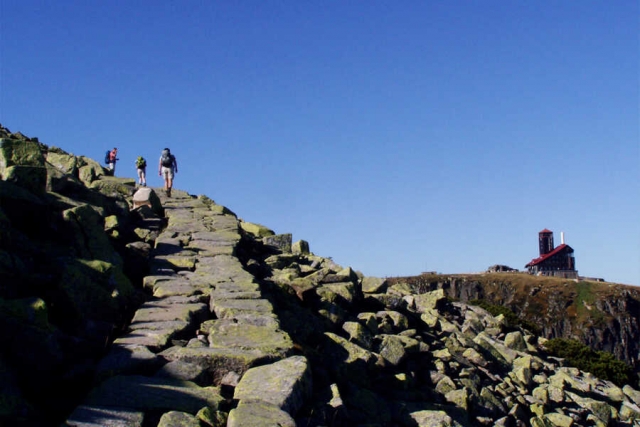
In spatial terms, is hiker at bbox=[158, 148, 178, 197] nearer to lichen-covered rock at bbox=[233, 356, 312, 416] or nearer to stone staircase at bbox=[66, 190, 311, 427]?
stone staircase at bbox=[66, 190, 311, 427]

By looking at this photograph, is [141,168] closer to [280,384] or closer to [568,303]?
[280,384]

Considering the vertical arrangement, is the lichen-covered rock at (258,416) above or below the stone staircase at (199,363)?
below

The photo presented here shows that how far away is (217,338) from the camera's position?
776cm

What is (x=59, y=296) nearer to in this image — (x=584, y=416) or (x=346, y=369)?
(x=346, y=369)

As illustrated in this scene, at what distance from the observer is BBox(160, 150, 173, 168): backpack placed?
73.3 feet

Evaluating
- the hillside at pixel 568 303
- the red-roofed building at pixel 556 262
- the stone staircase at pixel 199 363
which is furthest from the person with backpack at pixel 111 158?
the red-roofed building at pixel 556 262

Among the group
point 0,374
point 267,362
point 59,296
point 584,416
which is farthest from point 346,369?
→ point 584,416

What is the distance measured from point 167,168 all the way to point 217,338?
15520mm

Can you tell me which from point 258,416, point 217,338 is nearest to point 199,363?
point 217,338

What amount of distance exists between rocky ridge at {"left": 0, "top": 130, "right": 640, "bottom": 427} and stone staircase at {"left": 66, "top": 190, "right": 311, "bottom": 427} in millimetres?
20

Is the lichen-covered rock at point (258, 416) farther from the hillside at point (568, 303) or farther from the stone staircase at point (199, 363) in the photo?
the hillside at point (568, 303)

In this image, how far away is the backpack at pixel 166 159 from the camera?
2234 cm

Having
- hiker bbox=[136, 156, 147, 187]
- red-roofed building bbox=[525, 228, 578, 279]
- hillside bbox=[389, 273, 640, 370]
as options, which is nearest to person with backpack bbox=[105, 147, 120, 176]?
hiker bbox=[136, 156, 147, 187]

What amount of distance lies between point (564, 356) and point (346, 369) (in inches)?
483
